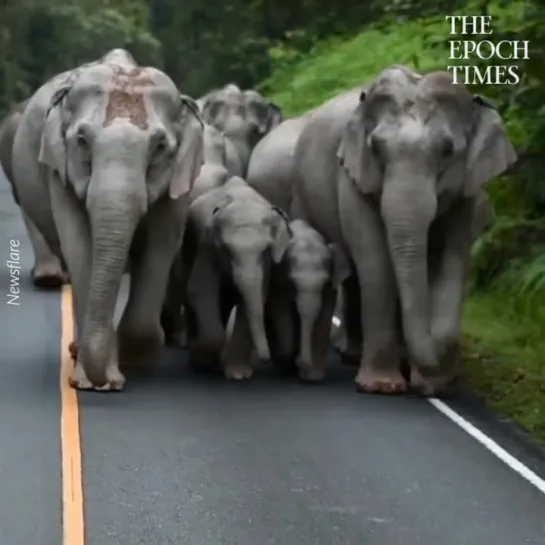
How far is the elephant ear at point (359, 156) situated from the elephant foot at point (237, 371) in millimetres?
1667

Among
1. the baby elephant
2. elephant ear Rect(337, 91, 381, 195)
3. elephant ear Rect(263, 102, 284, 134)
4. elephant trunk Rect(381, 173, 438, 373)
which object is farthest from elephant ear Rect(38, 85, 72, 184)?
elephant ear Rect(263, 102, 284, 134)

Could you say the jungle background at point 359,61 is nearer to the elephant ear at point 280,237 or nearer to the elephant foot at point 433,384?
the elephant foot at point 433,384

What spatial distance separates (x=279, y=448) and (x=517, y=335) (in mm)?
5222

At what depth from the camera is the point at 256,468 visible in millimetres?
12219

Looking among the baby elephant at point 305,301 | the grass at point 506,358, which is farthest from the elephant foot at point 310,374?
the grass at point 506,358

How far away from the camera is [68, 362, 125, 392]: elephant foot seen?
15.0 m

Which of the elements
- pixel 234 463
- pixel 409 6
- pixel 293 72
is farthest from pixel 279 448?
pixel 293 72

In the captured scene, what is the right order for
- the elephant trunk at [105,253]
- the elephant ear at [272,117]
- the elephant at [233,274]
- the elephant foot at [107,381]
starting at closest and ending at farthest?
the elephant trunk at [105,253], the elephant foot at [107,381], the elephant at [233,274], the elephant ear at [272,117]

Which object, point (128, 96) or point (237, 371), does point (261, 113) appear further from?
point (128, 96)

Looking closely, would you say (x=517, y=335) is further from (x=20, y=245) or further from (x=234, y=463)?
(x=20, y=245)

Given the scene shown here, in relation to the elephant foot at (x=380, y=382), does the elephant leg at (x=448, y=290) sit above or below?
above

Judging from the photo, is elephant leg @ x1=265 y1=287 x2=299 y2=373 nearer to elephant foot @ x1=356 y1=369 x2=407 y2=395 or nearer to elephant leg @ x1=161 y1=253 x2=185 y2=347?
elephant foot @ x1=356 y1=369 x2=407 y2=395

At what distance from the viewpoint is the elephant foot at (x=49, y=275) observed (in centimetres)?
2216

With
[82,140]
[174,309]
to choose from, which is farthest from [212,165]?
[82,140]
